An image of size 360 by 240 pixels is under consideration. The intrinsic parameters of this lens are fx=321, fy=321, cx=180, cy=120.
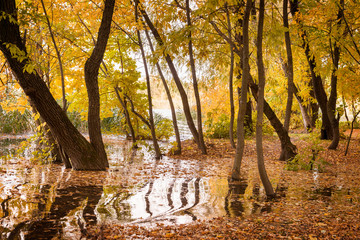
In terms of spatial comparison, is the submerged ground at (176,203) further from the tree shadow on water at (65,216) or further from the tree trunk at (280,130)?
the tree trunk at (280,130)

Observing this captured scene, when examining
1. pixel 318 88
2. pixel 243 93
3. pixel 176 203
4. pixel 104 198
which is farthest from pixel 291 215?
pixel 318 88

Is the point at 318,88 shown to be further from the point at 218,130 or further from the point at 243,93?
the point at 243,93

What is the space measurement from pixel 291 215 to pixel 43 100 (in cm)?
447

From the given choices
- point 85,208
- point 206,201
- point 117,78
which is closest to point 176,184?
point 206,201

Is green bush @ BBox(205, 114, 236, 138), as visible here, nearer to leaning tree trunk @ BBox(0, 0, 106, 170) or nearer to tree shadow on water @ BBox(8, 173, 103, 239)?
leaning tree trunk @ BBox(0, 0, 106, 170)

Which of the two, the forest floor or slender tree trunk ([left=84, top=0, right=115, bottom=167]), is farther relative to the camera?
slender tree trunk ([left=84, top=0, right=115, bottom=167])

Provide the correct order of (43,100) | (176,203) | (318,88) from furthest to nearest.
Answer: (318,88) → (43,100) → (176,203)

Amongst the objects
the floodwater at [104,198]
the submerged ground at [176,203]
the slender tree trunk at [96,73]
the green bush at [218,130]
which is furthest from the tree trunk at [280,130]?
the green bush at [218,130]

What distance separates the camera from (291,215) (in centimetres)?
363

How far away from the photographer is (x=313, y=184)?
5434 mm

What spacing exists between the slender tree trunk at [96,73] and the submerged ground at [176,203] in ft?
2.41

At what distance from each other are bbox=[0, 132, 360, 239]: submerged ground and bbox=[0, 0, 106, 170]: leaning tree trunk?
0.36m

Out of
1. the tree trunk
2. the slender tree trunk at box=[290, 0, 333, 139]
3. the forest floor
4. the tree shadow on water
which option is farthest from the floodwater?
the slender tree trunk at box=[290, 0, 333, 139]

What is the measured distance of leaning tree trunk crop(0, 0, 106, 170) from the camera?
17.2 ft
